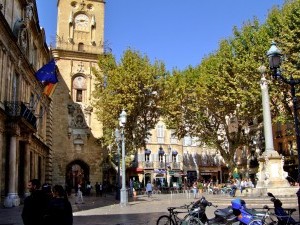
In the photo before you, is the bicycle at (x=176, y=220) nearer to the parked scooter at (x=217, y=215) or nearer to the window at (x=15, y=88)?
the parked scooter at (x=217, y=215)

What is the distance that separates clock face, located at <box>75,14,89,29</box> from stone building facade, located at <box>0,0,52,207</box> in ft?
35.2

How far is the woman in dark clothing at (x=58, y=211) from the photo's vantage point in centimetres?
605

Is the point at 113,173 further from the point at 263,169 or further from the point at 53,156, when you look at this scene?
the point at 263,169

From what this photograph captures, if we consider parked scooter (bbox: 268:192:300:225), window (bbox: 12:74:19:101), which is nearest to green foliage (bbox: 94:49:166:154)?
window (bbox: 12:74:19:101)

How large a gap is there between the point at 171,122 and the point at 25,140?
583 inches

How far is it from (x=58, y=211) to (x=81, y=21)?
133ft

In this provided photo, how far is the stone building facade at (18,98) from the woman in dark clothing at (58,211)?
51.3 ft

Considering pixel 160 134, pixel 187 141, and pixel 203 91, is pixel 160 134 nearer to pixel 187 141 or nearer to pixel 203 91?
pixel 187 141

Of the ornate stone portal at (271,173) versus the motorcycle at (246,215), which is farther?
the ornate stone portal at (271,173)

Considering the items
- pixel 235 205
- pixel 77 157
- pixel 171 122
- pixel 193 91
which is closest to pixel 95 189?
pixel 77 157

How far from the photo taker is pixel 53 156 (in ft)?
129

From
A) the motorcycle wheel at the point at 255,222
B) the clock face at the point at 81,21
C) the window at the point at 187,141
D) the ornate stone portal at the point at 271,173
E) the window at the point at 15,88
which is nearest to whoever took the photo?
the motorcycle wheel at the point at 255,222

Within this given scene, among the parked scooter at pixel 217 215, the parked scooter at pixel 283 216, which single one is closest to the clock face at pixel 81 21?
the parked scooter at pixel 217 215

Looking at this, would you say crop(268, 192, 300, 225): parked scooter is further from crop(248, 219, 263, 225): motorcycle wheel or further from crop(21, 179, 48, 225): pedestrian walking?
crop(21, 179, 48, 225): pedestrian walking
